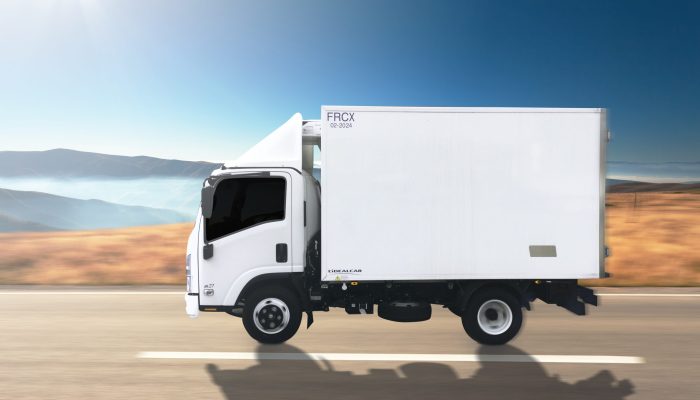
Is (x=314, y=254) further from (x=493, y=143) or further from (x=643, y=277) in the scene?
(x=643, y=277)

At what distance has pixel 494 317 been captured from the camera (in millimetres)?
6797

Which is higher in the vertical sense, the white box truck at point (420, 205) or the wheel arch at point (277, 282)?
the white box truck at point (420, 205)

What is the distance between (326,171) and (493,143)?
78.2 inches

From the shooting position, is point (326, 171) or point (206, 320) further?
point (206, 320)

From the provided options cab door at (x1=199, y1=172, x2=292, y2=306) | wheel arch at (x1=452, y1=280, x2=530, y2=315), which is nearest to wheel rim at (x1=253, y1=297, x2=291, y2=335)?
cab door at (x1=199, y1=172, x2=292, y2=306)

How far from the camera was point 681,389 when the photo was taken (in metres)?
5.11

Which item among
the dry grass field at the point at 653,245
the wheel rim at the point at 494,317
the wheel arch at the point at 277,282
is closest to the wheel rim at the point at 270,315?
the wheel arch at the point at 277,282

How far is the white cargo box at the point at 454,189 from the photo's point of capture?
250 inches

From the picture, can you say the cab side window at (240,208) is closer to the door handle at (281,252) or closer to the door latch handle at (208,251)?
the door latch handle at (208,251)

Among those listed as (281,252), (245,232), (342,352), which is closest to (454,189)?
(281,252)

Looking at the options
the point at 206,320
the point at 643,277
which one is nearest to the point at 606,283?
the point at 643,277

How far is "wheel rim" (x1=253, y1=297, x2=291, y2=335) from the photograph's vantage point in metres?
6.70

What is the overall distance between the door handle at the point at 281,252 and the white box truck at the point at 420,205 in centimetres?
1

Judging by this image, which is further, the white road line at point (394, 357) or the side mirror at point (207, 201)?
the side mirror at point (207, 201)
